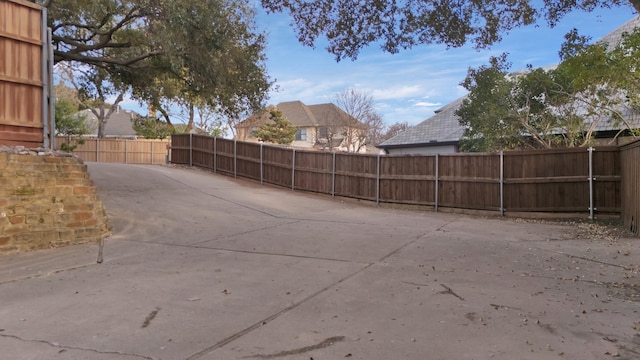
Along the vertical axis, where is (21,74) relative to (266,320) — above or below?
above

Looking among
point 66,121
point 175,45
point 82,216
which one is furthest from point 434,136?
point 66,121

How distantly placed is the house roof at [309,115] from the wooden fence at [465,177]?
26.3 m

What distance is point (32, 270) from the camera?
6297 millimetres

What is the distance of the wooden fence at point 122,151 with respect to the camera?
30891mm

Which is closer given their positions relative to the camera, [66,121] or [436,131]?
[436,131]

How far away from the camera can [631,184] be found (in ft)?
33.9

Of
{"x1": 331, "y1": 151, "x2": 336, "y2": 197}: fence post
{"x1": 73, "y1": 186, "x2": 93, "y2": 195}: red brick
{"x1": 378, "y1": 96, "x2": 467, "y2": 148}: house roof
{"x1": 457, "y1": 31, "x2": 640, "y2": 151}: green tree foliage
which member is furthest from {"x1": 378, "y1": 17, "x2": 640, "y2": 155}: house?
{"x1": 73, "y1": 186, "x2": 93, "y2": 195}: red brick

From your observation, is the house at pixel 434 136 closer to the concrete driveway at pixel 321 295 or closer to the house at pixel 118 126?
the concrete driveway at pixel 321 295

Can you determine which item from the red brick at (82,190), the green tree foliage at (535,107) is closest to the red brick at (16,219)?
the red brick at (82,190)

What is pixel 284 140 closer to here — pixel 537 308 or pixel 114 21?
pixel 114 21

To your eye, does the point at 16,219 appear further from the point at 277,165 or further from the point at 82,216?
the point at 277,165

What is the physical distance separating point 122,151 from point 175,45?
2253cm

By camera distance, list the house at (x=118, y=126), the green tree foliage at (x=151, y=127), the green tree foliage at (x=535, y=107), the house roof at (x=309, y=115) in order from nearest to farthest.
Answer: the green tree foliage at (x=535, y=107), the green tree foliage at (x=151, y=127), the house roof at (x=309, y=115), the house at (x=118, y=126)

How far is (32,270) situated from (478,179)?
11.7 meters
